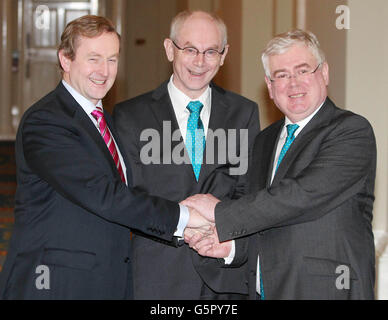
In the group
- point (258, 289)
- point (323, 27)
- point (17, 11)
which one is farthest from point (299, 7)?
point (17, 11)

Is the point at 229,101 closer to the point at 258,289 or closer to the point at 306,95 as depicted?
the point at 306,95

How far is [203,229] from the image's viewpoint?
8.92 ft

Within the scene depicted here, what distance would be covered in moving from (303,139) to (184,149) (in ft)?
1.85

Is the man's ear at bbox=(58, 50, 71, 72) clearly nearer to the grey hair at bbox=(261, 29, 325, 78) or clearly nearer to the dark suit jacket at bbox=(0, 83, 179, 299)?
the dark suit jacket at bbox=(0, 83, 179, 299)

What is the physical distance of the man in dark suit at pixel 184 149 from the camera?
8.98 ft

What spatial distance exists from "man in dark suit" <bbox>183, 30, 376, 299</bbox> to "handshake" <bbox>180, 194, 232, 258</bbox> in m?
0.04

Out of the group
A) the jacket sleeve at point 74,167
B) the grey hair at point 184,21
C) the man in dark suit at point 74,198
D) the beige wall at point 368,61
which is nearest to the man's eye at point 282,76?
the grey hair at point 184,21

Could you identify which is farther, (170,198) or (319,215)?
(170,198)

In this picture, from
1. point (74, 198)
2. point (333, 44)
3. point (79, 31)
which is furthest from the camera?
point (333, 44)

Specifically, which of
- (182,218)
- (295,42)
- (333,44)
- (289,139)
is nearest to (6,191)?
(333,44)

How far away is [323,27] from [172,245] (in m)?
2.05

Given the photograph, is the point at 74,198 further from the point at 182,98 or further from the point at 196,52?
the point at 196,52

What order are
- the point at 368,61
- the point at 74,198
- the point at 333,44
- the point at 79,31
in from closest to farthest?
the point at 74,198, the point at 79,31, the point at 368,61, the point at 333,44
